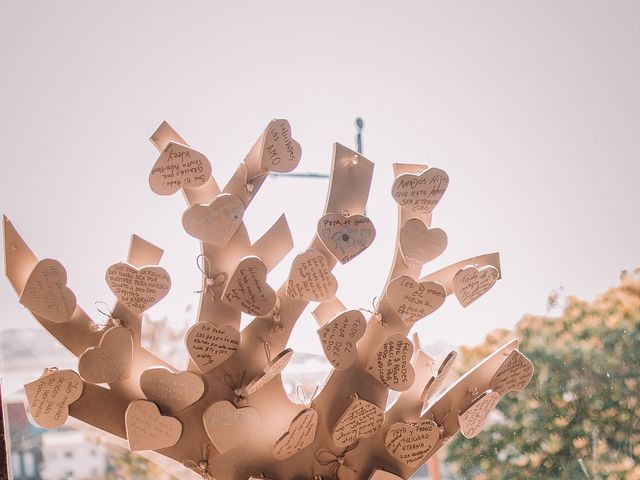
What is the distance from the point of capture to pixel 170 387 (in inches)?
36.2

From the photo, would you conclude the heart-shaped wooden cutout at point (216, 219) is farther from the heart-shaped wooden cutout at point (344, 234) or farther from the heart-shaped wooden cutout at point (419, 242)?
the heart-shaped wooden cutout at point (419, 242)

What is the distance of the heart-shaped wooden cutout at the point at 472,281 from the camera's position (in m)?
1.10

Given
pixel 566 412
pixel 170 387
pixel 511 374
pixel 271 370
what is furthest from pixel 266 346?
pixel 566 412

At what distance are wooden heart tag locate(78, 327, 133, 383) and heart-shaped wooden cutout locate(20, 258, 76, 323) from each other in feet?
0.19

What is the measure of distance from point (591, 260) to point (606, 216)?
0.12 m

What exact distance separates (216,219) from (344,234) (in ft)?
0.64

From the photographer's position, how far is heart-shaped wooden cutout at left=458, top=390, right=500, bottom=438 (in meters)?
1.11

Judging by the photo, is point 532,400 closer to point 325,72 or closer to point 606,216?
point 606,216

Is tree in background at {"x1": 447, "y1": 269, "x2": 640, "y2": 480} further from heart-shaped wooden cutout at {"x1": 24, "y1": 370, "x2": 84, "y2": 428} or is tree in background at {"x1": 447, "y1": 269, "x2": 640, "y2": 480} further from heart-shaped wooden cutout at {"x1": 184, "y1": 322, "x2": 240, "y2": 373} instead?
heart-shaped wooden cutout at {"x1": 24, "y1": 370, "x2": 84, "y2": 428}

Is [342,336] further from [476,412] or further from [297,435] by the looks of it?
[476,412]

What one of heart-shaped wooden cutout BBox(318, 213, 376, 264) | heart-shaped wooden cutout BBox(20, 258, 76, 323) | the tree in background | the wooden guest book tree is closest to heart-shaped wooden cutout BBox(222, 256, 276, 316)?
the wooden guest book tree

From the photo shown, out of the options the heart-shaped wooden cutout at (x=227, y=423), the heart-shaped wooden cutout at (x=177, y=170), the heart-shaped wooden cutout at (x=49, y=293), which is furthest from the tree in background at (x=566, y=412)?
the heart-shaped wooden cutout at (x=49, y=293)

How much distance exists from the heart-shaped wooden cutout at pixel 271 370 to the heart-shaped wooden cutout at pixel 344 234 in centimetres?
17

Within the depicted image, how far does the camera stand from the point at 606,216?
168cm
